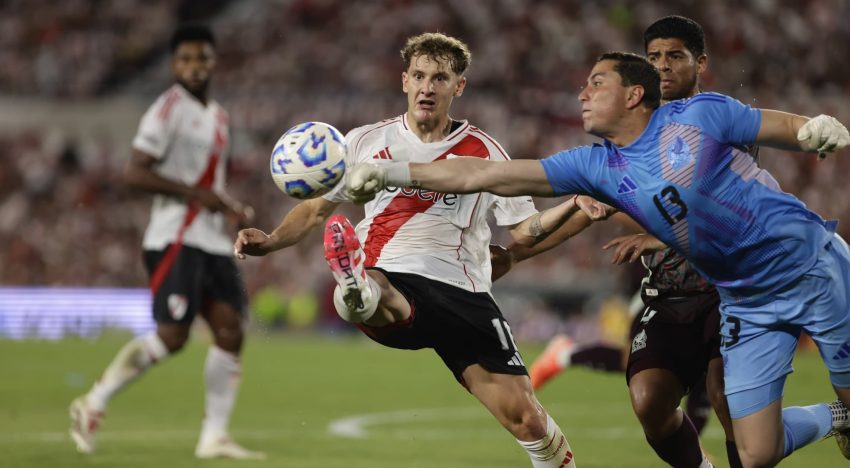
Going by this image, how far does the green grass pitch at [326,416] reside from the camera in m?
8.48

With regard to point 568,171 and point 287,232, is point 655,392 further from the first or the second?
point 287,232

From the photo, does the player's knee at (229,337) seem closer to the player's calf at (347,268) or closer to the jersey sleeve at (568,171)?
the player's calf at (347,268)

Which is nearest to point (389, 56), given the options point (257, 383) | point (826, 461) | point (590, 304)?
point (590, 304)

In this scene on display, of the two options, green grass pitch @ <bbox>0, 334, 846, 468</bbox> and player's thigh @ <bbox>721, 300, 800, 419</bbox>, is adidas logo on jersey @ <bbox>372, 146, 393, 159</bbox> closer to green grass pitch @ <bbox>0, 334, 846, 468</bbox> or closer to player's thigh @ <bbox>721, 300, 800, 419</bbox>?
player's thigh @ <bbox>721, 300, 800, 419</bbox>

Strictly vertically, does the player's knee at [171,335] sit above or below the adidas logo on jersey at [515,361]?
below

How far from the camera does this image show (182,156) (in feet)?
30.7

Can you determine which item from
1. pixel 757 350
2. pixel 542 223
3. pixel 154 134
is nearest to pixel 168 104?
pixel 154 134

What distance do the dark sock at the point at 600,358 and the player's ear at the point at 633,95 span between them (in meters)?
4.40

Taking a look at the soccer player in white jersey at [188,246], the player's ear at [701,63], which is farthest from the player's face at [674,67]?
the soccer player in white jersey at [188,246]

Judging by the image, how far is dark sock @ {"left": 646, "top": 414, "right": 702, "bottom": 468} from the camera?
6.40 meters

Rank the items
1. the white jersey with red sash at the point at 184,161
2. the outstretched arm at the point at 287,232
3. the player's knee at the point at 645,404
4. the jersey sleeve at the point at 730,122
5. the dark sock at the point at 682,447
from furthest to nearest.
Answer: the white jersey with red sash at the point at 184,161 < the dark sock at the point at 682,447 < the player's knee at the point at 645,404 < the outstretched arm at the point at 287,232 < the jersey sleeve at the point at 730,122

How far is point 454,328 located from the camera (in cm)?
618

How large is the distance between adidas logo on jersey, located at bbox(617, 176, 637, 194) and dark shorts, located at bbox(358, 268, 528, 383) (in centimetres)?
120

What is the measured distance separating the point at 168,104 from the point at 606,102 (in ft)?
15.9
